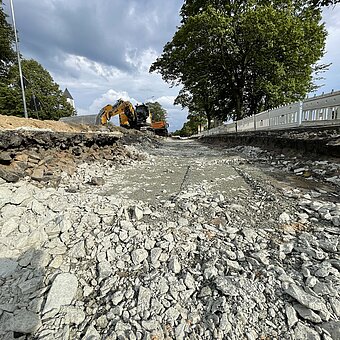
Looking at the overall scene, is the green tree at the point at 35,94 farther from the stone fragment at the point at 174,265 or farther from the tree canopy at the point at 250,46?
the stone fragment at the point at 174,265

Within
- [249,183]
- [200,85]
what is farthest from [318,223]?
[200,85]

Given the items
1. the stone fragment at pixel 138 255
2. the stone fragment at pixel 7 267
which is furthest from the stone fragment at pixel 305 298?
the stone fragment at pixel 7 267

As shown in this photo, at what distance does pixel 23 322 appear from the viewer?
1345 mm

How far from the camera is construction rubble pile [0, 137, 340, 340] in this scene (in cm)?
122

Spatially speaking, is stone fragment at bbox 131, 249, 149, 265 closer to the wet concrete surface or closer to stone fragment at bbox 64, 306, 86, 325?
stone fragment at bbox 64, 306, 86, 325

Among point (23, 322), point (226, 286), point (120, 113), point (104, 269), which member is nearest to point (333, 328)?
point (226, 286)

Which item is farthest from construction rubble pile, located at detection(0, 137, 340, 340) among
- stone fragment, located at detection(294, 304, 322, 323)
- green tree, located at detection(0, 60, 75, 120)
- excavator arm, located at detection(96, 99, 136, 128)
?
green tree, located at detection(0, 60, 75, 120)

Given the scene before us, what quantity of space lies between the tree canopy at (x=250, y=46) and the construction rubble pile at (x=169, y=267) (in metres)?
12.8

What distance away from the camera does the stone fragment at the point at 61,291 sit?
1428 millimetres

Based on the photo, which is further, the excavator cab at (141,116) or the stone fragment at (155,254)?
the excavator cab at (141,116)

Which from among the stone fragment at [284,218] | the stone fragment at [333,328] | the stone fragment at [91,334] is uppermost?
the stone fragment at [284,218]

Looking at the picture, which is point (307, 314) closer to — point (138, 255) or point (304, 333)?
point (304, 333)

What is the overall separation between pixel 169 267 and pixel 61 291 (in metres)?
0.78

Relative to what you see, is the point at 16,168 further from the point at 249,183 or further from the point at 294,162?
the point at 294,162
